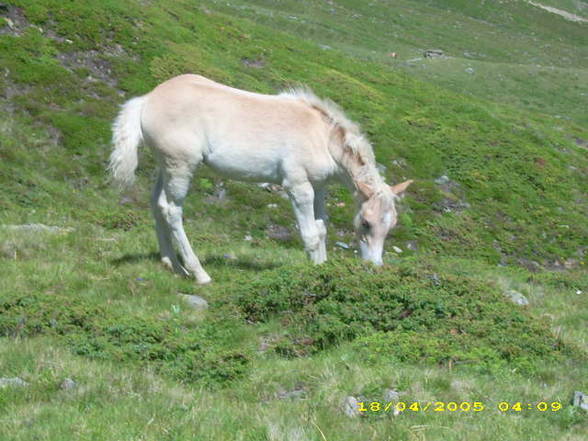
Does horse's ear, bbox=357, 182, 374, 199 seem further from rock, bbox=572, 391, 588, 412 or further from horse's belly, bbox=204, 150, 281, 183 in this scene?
rock, bbox=572, 391, 588, 412

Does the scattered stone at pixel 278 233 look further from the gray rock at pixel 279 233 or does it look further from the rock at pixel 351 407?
the rock at pixel 351 407

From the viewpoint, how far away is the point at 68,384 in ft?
20.4

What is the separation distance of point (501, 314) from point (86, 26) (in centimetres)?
2336

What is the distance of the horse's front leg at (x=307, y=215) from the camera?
11586 mm

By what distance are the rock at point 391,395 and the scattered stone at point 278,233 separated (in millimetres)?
14050

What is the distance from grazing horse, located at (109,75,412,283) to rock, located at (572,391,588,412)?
16.5 feet

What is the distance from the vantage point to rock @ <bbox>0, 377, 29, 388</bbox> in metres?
6.13

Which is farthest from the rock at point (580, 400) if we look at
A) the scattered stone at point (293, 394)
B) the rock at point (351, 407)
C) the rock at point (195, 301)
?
the rock at point (195, 301)

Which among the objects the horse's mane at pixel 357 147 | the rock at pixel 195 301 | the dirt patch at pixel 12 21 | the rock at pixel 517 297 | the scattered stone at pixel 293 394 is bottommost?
the dirt patch at pixel 12 21

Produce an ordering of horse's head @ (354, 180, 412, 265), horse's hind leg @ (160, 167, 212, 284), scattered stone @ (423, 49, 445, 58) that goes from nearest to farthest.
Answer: horse's head @ (354, 180, 412, 265) → horse's hind leg @ (160, 167, 212, 284) → scattered stone @ (423, 49, 445, 58)

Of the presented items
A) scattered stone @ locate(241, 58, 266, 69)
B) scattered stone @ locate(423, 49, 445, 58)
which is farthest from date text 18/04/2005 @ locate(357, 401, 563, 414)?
scattered stone @ locate(423, 49, 445, 58)

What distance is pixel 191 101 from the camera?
11.5 metres

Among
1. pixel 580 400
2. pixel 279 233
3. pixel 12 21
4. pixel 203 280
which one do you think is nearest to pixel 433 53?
pixel 12 21

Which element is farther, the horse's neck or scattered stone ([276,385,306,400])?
the horse's neck
